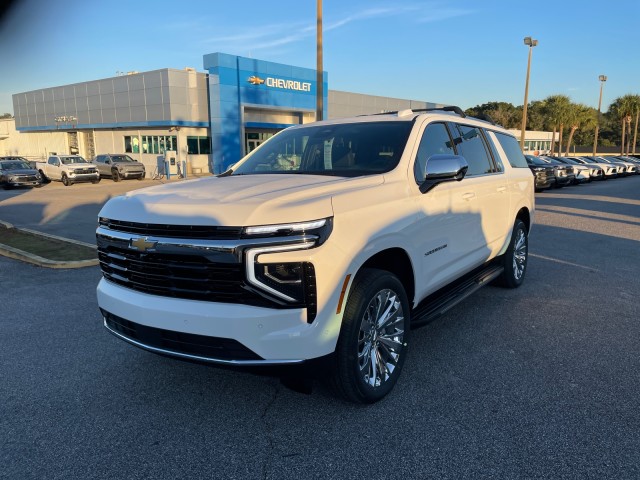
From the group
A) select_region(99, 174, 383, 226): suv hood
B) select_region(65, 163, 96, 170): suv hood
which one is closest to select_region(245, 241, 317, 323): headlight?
select_region(99, 174, 383, 226): suv hood

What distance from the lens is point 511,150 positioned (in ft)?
20.5

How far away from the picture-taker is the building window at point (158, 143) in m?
37.6

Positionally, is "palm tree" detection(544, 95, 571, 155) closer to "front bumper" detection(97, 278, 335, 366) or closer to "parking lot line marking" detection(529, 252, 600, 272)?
"parking lot line marking" detection(529, 252, 600, 272)

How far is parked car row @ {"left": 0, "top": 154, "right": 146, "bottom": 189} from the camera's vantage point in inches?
1016

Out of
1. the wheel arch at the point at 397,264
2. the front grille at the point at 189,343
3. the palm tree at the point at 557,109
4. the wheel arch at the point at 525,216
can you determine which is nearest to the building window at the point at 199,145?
the wheel arch at the point at 525,216

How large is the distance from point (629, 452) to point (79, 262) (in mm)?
7303

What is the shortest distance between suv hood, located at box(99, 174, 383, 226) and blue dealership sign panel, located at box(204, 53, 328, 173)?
33329mm

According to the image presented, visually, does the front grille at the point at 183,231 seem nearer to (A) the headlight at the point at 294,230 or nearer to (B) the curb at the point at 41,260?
(A) the headlight at the point at 294,230

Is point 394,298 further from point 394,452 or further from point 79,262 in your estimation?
point 79,262

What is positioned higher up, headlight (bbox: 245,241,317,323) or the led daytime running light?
the led daytime running light

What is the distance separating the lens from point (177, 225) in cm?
286

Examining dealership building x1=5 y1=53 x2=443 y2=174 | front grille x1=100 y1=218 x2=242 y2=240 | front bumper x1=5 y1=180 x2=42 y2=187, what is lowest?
front bumper x1=5 y1=180 x2=42 y2=187

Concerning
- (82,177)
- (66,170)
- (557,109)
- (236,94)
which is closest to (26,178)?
(66,170)

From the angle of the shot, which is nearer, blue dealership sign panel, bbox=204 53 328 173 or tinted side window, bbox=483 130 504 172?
tinted side window, bbox=483 130 504 172
